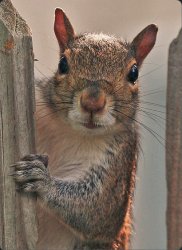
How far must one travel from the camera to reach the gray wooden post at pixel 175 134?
118cm

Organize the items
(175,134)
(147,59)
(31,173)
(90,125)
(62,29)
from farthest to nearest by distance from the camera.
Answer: (147,59) < (62,29) < (90,125) < (31,173) < (175,134)

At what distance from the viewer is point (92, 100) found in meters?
1.37

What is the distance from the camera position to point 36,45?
1.55m

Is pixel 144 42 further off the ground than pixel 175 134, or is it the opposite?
pixel 144 42

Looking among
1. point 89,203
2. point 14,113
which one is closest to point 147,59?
point 89,203

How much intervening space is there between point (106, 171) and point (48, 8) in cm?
44

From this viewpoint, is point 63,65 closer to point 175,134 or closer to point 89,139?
point 89,139

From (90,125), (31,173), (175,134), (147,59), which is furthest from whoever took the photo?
(147,59)

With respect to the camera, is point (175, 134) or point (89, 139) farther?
point (89, 139)

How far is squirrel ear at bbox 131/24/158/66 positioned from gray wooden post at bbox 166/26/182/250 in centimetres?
25

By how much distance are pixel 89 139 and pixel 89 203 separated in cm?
17

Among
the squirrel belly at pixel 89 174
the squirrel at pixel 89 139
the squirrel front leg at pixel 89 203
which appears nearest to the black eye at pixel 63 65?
the squirrel at pixel 89 139

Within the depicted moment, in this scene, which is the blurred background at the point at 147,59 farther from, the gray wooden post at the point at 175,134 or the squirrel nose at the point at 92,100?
the gray wooden post at the point at 175,134

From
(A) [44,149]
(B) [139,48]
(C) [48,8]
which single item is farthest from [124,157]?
(C) [48,8]
